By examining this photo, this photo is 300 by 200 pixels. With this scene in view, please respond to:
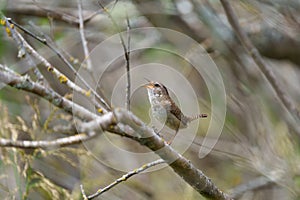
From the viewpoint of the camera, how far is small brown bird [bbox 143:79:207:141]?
198cm

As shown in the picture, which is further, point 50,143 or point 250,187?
A: point 250,187

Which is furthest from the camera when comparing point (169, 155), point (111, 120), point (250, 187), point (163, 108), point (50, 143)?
point (250, 187)

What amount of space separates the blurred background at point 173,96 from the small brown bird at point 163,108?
11 cm

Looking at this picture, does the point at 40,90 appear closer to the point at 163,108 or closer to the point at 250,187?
the point at 163,108

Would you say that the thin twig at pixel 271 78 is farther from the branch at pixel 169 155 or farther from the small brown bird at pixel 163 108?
the branch at pixel 169 155

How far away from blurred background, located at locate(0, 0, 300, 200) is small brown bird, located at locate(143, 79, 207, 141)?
0.11 meters

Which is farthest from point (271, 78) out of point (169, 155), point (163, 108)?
point (169, 155)

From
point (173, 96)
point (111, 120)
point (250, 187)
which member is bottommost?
point (250, 187)

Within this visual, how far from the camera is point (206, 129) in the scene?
326 cm

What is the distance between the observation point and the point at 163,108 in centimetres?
200

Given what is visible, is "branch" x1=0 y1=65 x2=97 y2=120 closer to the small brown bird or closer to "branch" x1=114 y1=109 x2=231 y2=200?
"branch" x1=114 y1=109 x2=231 y2=200

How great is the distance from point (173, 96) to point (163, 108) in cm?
86

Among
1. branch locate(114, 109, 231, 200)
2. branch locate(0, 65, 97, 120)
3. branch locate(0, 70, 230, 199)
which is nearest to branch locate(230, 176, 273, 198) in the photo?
branch locate(114, 109, 231, 200)

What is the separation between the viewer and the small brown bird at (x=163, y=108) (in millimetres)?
1981
